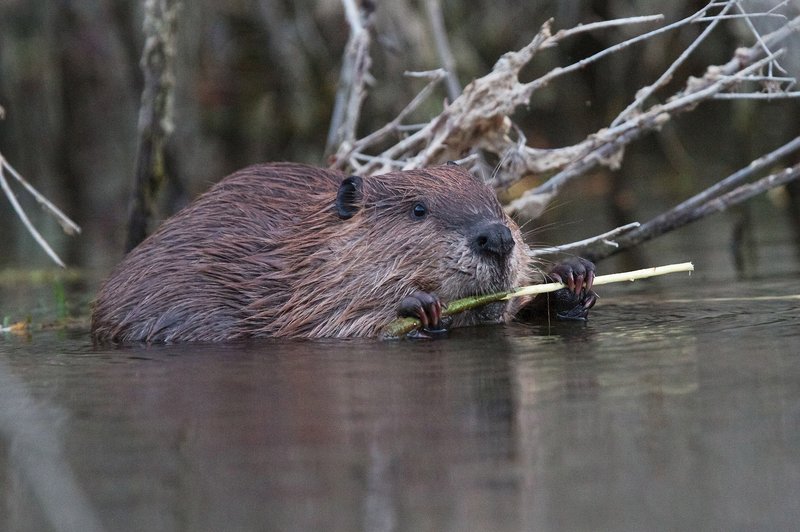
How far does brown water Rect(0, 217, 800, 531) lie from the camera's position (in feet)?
6.99

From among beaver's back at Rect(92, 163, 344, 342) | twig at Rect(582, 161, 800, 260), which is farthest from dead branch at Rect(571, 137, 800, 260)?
beaver's back at Rect(92, 163, 344, 342)

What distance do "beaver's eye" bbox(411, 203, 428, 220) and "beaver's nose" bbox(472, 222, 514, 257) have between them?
9.0 inches

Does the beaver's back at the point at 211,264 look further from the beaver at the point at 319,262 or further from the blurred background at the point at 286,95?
the blurred background at the point at 286,95

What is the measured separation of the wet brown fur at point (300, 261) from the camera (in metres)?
A: 4.04

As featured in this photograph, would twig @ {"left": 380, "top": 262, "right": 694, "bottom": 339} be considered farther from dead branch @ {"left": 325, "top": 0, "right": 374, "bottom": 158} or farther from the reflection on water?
dead branch @ {"left": 325, "top": 0, "right": 374, "bottom": 158}

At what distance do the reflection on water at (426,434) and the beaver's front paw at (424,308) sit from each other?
87 mm

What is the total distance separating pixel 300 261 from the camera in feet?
14.2

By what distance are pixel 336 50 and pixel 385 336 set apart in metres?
6.00

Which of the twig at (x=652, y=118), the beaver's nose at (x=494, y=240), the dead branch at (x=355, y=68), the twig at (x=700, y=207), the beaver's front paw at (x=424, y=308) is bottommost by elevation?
the beaver's front paw at (x=424, y=308)

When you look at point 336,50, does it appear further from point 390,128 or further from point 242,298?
point 242,298

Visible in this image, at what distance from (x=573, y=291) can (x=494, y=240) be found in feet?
Result: 1.19

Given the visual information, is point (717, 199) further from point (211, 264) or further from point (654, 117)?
point (211, 264)

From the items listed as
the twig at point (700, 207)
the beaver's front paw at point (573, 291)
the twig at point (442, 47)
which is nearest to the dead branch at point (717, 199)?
the twig at point (700, 207)

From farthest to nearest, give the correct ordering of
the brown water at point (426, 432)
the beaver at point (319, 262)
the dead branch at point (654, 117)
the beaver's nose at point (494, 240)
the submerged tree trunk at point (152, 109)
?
the submerged tree trunk at point (152, 109)
the dead branch at point (654, 117)
the beaver at point (319, 262)
the beaver's nose at point (494, 240)
the brown water at point (426, 432)
